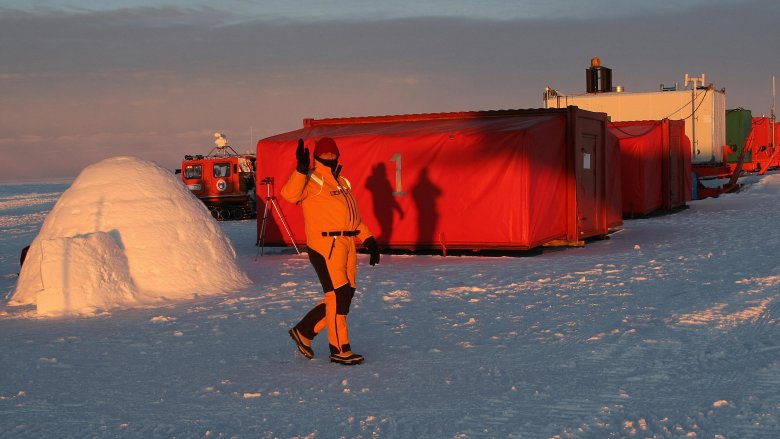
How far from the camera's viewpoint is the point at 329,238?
22.7 feet

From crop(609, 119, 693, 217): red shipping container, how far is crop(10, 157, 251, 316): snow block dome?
13595 mm

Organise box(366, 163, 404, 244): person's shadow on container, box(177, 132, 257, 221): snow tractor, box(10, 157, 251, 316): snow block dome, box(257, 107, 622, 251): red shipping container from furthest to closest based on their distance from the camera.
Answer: box(177, 132, 257, 221): snow tractor, box(366, 163, 404, 244): person's shadow on container, box(257, 107, 622, 251): red shipping container, box(10, 157, 251, 316): snow block dome

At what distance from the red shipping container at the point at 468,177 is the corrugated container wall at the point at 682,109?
14.4m

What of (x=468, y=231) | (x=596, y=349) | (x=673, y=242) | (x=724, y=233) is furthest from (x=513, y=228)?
(x=596, y=349)

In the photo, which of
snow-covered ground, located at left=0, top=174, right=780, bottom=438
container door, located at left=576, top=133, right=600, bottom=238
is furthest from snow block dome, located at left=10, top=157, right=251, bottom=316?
container door, located at left=576, top=133, right=600, bottom=238

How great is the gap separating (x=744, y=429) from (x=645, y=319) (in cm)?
361

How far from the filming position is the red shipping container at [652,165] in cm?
2277

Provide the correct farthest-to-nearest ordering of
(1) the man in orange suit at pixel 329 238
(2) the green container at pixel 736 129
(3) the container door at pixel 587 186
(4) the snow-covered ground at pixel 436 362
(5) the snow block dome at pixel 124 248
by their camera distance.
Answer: (2) the green container at pixel 736 129 < (3) the container door at pixel 587 186 < (5) the snow block dome at pixel 124 248 < (1) the man in orange suit at pixel 329 238 < (4) the snow-covered ground at pixel 436 362

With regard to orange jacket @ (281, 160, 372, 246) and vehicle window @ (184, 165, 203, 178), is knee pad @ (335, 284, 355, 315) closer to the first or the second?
orange jacket @ (281, 160, 372, 246)

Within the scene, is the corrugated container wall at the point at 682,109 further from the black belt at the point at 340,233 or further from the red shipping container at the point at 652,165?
the black belt at the point at 340,233

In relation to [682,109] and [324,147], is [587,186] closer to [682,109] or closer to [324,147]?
[324,147]

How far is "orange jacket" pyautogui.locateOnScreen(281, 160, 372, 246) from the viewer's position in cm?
692

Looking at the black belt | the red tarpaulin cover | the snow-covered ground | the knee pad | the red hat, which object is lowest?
the snow-covered ground

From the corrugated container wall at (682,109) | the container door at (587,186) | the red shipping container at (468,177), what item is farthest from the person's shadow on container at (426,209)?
the corrugated container wall at (682,109)
